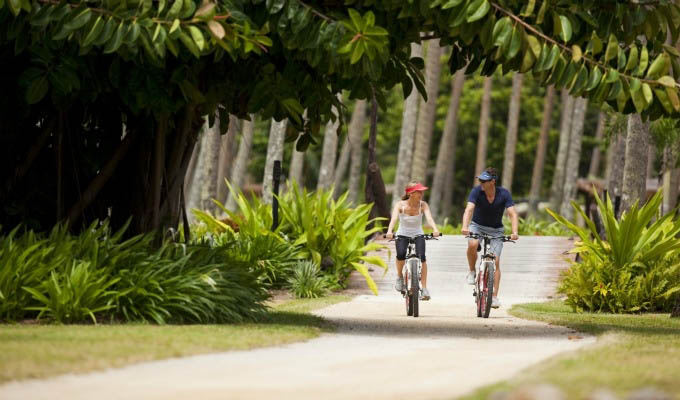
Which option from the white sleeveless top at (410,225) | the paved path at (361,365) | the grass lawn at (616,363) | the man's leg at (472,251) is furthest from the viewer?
the man's leg at (472,251)

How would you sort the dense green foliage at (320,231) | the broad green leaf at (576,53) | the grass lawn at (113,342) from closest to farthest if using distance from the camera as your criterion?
the grass lawn at (113,342)
the broad green leaf at (576,53)
the dense green foliage at (320,231)

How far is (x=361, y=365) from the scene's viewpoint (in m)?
9.98

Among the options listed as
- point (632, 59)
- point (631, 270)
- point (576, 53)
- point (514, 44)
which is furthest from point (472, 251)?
point (514, 44)

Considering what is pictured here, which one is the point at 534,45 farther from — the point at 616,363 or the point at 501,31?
the point at 616,363

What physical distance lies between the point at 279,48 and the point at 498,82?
45.5 metres

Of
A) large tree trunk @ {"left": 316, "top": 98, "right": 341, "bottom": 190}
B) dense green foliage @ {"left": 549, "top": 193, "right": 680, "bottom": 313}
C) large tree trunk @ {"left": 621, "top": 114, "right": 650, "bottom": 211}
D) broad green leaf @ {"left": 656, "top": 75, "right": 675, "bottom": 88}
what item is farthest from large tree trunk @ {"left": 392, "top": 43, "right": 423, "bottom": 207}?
broad green leaf @ {"left": 656, "top": 75, "right": 675, "bottom": 88}

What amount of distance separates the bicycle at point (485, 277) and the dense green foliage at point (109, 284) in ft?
11.9

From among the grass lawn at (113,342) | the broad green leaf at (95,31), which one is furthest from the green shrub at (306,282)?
the broad green leaf at (95,31)

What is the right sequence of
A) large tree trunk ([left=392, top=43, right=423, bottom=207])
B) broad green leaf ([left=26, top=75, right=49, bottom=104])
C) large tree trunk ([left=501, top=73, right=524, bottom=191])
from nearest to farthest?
broad green leaf ([left=26, top=75, right=49, bottom=104]) → large tree trunk ([left=392, top=43, right=423, bottom=207]) → large tree trunk ([left=501, top=73, right=524, bottom=191])

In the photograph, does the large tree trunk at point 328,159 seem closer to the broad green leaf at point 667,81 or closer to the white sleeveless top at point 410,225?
the white sleeveless top at point 410,225

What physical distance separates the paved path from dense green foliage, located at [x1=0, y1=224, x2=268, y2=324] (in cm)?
128

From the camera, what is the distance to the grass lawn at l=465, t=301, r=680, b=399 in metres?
8.65

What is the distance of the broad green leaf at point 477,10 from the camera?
1187cm

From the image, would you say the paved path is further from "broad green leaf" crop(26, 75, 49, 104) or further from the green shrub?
"broad green leaf" crop(26, 75, 49, 104)
